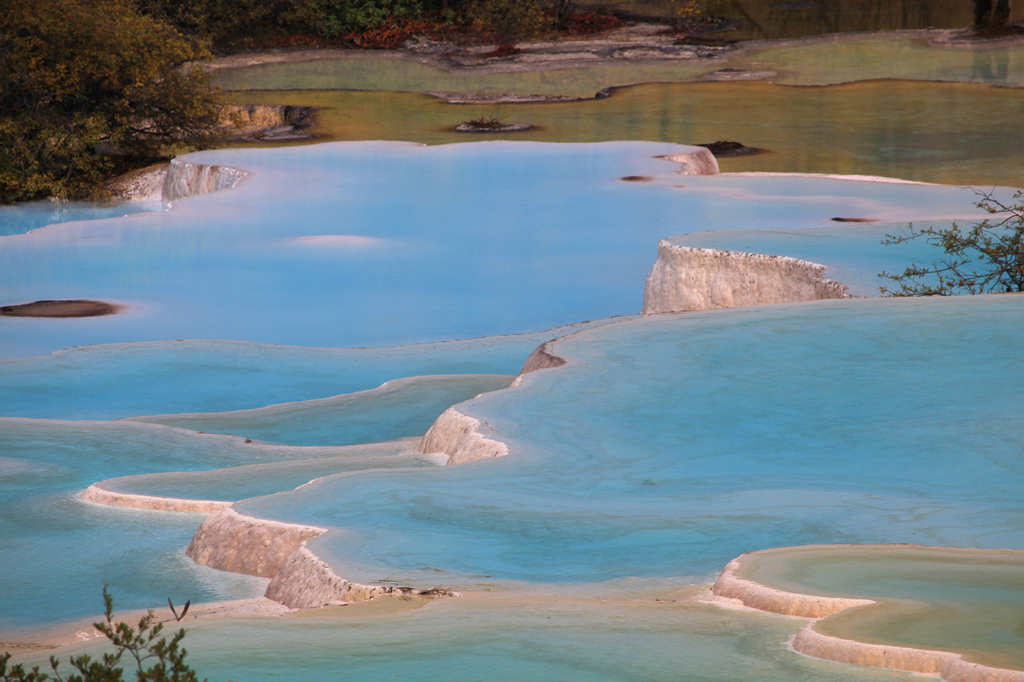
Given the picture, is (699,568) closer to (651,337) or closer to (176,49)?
(651,337)

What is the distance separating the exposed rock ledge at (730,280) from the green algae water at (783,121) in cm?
941

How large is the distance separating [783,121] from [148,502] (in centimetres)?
1825

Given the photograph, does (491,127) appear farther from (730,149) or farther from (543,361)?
(543,361)

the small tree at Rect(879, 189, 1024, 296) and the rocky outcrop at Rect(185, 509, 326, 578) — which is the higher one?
the small tree at Rect(879, 189, 1024, 296)

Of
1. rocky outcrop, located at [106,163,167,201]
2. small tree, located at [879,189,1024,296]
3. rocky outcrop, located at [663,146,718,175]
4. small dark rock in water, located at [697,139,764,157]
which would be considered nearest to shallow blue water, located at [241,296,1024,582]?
small tree, located at [879,189,1024,296]

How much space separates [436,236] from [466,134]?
9237mm

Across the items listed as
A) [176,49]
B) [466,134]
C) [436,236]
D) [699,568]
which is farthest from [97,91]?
[699,568]

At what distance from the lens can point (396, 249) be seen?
1252 cm

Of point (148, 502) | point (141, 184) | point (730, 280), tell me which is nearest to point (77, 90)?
point (141, 184)

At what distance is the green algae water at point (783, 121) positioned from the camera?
1869 centimetres

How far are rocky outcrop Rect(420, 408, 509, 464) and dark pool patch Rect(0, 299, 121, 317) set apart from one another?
6087mm

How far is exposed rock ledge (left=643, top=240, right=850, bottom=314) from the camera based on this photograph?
25.7 feet

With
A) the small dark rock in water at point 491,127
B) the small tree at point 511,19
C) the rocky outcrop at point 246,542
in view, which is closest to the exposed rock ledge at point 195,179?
the small dark rock in water at point 491,127

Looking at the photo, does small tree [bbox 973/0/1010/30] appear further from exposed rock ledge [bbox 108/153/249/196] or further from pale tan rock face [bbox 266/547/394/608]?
pale tan rock face [bbox 266/547/394/608]
